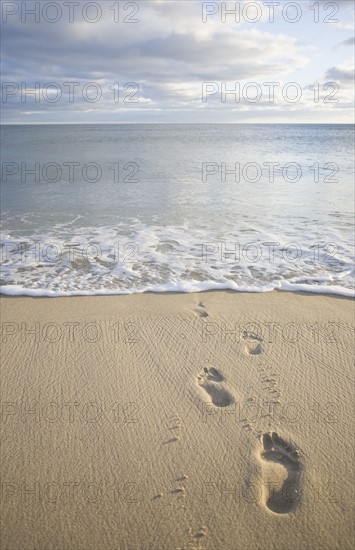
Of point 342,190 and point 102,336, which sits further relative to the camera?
point 342,190

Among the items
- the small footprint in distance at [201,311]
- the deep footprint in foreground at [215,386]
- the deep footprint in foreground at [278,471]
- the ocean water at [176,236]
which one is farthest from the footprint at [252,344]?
the ocean water at [176,236]

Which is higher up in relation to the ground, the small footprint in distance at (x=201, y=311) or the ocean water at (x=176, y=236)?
the ocean water at (x=176, y=236)

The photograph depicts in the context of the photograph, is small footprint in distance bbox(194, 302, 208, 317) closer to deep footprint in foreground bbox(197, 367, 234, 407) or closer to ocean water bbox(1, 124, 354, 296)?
ocean water bbox(1, 124, 354, 296)

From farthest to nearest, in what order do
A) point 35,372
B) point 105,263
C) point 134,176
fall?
point 134,176 → point 105,263 → point 35,372

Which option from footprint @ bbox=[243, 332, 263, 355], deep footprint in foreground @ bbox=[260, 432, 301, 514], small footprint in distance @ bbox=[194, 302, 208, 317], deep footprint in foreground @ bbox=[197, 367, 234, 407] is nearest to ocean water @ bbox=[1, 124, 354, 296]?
small footprint in distance @ bbox=[194, 302, 208, 317]

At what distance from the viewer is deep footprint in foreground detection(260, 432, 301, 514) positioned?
2.37 metres

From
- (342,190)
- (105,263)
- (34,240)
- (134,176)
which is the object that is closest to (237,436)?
(105,263)

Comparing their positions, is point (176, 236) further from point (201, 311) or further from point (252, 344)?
point (252, 344)

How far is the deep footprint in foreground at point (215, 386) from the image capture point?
3149 millimetres

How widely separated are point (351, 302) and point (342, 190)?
821cm

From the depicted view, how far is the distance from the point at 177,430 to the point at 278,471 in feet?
2.53

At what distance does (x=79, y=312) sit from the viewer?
4590 millimetres

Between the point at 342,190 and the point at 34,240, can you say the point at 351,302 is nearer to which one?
the point at 34,240

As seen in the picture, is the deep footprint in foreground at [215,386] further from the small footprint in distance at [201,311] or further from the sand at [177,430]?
the small footprint in distance at [201,311]
